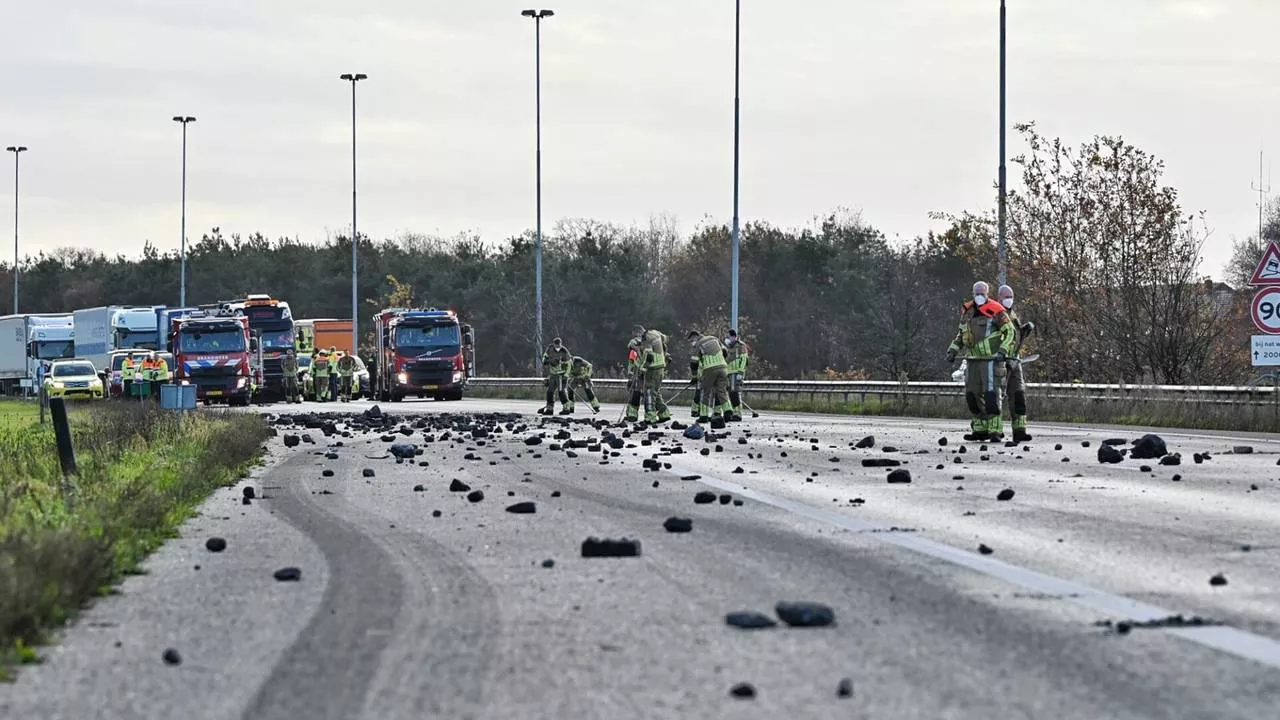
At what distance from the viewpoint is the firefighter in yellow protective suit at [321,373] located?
62.5m

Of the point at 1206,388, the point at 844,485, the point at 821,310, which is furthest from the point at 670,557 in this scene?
the point at 821,310

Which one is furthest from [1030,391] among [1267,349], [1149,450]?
[1149,450]

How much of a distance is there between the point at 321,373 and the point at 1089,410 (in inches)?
1342

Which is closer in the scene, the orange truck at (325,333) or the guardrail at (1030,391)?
the guardrail at (1030,391)

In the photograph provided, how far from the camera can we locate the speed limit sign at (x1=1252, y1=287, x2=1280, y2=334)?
27.9 m

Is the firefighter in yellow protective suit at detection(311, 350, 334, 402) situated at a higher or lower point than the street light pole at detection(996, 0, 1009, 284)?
lower

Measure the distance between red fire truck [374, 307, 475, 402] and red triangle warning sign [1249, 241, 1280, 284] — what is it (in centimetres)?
3189

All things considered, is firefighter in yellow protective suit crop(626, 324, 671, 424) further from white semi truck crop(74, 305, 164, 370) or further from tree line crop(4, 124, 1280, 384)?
white semi truck crop(74, 305, 164, 370)

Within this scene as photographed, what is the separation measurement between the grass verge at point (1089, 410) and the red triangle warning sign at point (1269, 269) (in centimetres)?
222

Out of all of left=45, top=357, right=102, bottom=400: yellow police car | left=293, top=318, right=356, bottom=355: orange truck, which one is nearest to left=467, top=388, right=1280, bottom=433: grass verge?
left=293, top=318, right=356, bottom=355: orange truck

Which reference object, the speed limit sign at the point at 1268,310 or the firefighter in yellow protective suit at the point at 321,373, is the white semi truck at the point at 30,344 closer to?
the firefighter in yellow protective suit at the point at 321,373

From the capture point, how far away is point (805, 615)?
8.03 m

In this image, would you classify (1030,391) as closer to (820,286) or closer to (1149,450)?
(1149,450)

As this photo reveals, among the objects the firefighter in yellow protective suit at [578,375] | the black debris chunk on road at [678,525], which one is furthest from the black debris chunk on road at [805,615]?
the firefighter in yellow protective suit at [578,375]
